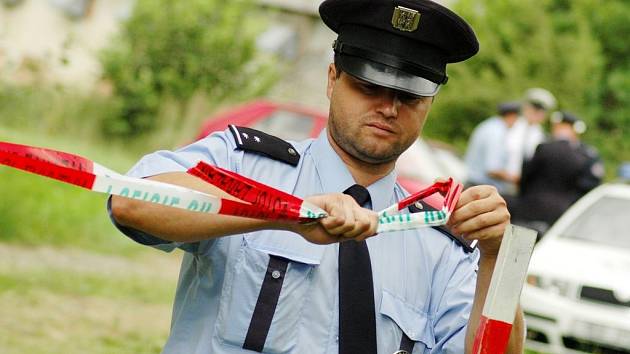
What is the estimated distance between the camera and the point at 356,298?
3.51 meters

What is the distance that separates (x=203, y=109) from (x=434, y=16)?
2217cm

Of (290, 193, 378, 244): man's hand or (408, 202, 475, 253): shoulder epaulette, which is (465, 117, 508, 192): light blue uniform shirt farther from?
(290, 193, 378, 244): man's hand

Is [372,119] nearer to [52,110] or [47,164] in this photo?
[47,164]

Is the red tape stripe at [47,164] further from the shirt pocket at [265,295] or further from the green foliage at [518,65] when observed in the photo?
the green foliage at [518,65]

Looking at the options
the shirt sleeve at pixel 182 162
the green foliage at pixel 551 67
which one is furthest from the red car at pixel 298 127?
the green foliage at pixel 551 67

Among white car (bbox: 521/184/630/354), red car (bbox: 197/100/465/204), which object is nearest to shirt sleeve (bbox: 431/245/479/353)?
white car (bbox: 521/184/630/354)

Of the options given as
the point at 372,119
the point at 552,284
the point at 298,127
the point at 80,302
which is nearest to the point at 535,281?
the point at 552,284

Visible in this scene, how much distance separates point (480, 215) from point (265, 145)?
2.01ft

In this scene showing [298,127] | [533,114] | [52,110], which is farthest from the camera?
[52,110]

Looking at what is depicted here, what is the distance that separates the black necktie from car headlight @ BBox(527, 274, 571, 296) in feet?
23.1

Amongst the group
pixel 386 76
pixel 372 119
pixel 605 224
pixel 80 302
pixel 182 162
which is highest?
pixel 605 224

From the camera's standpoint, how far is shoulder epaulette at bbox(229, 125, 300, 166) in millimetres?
3578

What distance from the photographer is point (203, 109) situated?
2580cm

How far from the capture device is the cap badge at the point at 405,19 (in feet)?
12.3
